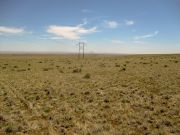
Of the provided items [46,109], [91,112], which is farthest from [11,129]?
[91,112]

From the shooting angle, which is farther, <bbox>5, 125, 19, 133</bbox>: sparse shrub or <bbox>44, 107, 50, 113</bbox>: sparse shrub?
<bbox>44, 107, 50, 113</bbox>: sparse shrub

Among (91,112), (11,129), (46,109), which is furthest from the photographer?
(46,109)

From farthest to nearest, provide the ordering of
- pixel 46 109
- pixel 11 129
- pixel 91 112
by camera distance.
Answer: pixel 46 109 < pixel 91 112 < pixel 11 129

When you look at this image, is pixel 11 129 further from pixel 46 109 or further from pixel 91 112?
pixel 91 112

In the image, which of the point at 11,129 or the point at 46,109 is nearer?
the point at 11,129

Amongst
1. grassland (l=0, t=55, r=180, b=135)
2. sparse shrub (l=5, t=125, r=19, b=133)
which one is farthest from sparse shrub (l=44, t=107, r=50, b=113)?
sparse shrub (l=5, t=125, r=19, b=133)

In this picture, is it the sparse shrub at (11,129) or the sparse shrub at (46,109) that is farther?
the sparse shrub at (46,109)

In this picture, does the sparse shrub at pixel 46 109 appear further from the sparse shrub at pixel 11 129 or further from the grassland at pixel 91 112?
the sparse shrub at pixel 11 129

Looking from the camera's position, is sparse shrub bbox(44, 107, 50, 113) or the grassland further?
sparse shrub bbox(44, 107, 50, 113)

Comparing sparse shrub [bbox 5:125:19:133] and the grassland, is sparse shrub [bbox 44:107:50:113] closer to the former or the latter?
the grassland

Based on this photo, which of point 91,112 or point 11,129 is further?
point 91,112

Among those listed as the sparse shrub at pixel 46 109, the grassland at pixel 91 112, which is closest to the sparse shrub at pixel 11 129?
the grassland at pixel 91 112

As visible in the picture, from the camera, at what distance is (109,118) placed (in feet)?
28.4

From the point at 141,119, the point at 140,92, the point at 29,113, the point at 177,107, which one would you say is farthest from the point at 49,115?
the point at 140,92
